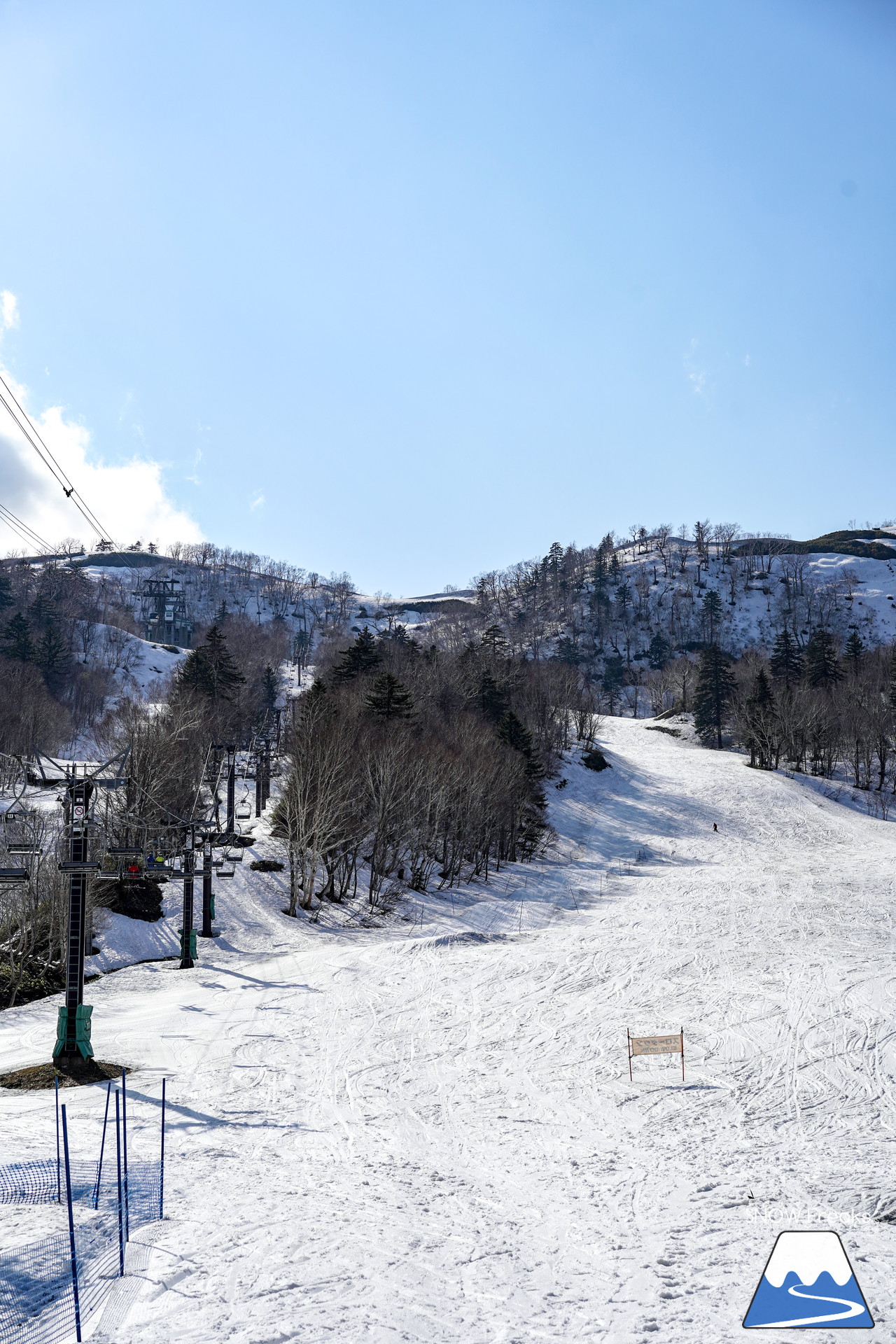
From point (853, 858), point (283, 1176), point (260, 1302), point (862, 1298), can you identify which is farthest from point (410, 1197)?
point (853, 858)

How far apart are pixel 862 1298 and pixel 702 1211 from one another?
2629 millimetres

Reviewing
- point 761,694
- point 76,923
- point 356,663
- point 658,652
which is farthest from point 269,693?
point 76,923

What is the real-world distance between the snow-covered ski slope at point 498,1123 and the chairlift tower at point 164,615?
138186mm

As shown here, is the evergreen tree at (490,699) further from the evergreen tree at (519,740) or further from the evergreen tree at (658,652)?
the evergreen tree at (658,652)

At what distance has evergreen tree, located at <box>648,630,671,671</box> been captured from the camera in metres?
147

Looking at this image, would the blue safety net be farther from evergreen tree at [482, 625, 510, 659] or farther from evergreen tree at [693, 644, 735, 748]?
evergreen tree at [693, 644, 735, 748]

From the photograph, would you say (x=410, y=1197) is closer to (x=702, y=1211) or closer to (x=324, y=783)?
(x=702, y=1211)

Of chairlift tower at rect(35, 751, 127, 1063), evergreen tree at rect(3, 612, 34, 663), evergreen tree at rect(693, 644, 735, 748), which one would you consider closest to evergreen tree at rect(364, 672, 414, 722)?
chairlift tower at rect(35, 751, 127, 1063)

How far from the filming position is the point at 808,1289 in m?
8.59

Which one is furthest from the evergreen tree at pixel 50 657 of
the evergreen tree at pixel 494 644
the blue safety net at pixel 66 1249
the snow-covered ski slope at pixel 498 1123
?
the blue safety net at pixel 66 1249

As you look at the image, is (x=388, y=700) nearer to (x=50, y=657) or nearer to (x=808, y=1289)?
(x=808, y=1289)

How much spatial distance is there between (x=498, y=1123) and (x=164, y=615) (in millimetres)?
167260

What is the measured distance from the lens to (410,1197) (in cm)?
1067

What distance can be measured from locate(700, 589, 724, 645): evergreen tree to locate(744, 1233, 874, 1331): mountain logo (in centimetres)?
15525
